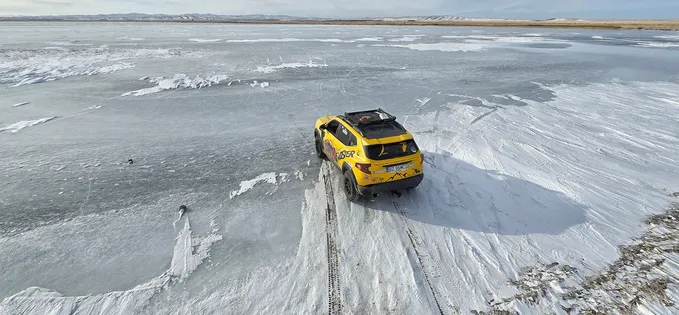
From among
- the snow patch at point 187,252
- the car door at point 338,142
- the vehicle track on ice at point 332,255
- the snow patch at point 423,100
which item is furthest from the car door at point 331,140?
the snow patch at point 423,100

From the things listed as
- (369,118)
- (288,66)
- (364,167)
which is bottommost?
(364,167)

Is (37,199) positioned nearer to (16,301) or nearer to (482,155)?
(16,301)

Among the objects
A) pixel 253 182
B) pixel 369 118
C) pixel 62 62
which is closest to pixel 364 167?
pixel 369 118

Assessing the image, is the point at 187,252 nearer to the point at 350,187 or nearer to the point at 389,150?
the point at 350,187

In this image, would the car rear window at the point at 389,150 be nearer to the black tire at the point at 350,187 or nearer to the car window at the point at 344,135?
the car window at the point at 344,135

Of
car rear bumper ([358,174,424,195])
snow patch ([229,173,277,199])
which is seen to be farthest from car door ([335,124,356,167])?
snow patch ([229,173,277,199])
